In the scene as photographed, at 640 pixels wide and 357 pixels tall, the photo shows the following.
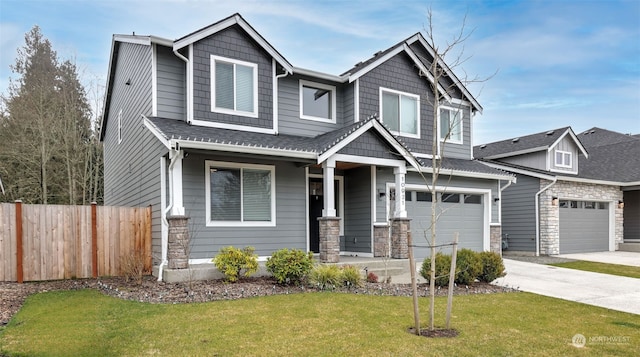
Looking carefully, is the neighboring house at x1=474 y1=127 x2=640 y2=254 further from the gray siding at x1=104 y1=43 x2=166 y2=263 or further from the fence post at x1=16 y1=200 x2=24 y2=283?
the fence post at x1=16 y1=200 x2=24 y2=283

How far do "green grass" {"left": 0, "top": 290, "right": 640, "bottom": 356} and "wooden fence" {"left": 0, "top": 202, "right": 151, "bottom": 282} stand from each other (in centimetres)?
209

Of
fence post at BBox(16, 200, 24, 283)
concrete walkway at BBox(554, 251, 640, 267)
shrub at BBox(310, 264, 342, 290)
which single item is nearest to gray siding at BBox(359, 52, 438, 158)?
shrub at BBox(310, 264, 342, 290)

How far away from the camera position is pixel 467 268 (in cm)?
894

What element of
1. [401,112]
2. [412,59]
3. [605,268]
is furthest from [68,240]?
[605,268]

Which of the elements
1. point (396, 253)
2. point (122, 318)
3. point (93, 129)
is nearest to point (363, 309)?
point (122, 318)

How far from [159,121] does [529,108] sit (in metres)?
22.9

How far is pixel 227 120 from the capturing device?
1106cm

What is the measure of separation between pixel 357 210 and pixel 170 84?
252 inches

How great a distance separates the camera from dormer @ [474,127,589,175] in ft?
57.9

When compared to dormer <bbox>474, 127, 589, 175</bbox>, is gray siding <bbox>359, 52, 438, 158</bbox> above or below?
above

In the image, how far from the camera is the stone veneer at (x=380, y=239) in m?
12.1

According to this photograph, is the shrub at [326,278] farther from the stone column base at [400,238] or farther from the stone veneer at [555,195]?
the stone veneer at [555,195]

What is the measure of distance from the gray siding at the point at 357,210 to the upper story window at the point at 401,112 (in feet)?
6.80

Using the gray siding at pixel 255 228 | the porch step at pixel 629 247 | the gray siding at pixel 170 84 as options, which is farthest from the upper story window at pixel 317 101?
the porch step at pixel 629 247
